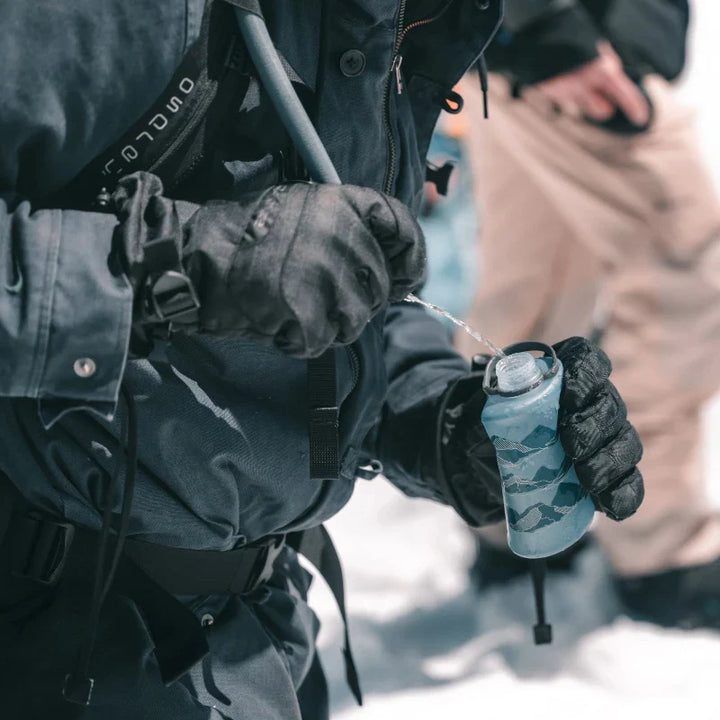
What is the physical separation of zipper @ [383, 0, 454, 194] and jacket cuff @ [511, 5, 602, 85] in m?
1.04

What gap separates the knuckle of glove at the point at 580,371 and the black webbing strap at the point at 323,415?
0.66 feet

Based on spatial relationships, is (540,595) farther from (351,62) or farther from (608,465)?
(351,62)

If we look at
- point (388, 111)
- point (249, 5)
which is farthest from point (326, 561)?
point (249, 5)

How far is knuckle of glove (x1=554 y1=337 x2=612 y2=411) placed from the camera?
0.98 m

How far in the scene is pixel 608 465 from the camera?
984mm

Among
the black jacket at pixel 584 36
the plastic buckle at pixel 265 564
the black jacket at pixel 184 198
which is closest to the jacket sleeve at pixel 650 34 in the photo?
the black jacket at pixel 584 36

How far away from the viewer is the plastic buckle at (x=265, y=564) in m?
1.08

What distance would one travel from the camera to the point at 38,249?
0.77m

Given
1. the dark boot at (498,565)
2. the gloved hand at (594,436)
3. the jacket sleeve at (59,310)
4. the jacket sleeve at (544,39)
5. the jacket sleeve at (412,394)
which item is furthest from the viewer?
the dark boot at (498,565)

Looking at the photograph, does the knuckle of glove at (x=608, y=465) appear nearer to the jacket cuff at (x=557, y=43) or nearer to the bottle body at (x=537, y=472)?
the bottle body at (x=537, y=472)

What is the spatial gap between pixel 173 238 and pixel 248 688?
468 millimetres

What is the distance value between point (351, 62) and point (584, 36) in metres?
1.26

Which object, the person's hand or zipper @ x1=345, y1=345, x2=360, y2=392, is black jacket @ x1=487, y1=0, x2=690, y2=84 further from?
zipper @ x1=345, y1=345, x2=360, y2=392

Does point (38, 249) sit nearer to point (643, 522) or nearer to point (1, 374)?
point (1, 374)
